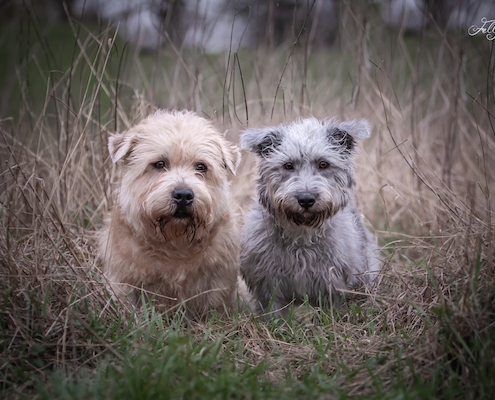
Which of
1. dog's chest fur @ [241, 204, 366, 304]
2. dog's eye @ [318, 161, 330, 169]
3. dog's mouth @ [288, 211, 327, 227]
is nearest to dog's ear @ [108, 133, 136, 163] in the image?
dog's chest fur @ [241, 204, 366, 304]

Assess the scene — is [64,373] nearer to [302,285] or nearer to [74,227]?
[302,285]

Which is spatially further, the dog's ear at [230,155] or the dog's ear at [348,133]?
the dog's ear at [348,133]

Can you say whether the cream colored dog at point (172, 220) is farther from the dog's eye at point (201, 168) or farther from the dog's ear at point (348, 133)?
the dog's ear at point (348, 133)

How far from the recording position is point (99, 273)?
3.86 meters

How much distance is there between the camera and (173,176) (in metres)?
3.79

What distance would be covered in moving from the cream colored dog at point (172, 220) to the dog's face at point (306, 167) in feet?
1.15

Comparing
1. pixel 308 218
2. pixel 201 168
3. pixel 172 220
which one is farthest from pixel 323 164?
pixel 172 220

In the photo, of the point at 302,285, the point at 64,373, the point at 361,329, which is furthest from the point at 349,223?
the point at 64,373

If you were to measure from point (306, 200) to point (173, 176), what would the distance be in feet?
3.31

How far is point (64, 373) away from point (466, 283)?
2.41m

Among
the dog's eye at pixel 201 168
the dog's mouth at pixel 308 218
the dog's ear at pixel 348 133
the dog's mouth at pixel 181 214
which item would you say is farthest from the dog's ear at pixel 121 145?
the dog's ear at pixel 348 133

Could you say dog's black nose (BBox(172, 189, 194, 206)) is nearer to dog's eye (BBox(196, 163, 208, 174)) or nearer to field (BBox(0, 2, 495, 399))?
dog's eye (BBox(196, 163, 208, 174))

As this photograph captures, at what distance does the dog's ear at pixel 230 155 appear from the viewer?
4.11 m

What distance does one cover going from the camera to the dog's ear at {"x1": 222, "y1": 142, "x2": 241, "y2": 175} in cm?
411
